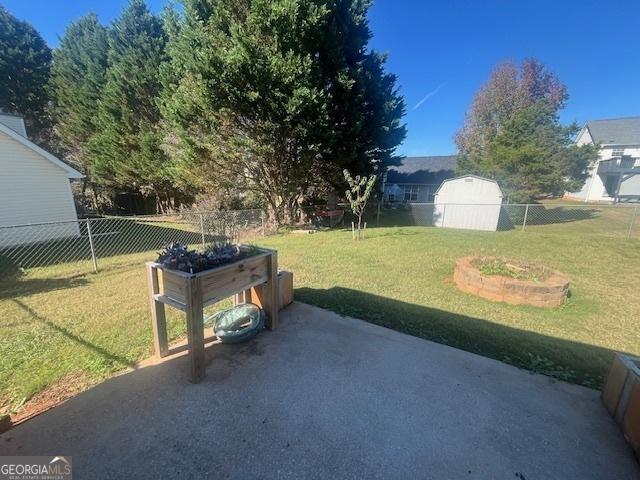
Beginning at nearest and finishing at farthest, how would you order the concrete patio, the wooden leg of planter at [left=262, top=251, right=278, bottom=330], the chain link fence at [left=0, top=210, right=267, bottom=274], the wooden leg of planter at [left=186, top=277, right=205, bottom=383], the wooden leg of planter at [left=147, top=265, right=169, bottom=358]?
the concrete patio, the wooden leg of planter at [left=186, top=277, right=205, bottom=383], the wooden leg of planter at [left=147, top=265, right=169, bottom=358], the wooden leg of planter at [left=262, top=251, right=278, bottom=330], the chain link fence at [left=0, top=210, right=267, bottom=274]

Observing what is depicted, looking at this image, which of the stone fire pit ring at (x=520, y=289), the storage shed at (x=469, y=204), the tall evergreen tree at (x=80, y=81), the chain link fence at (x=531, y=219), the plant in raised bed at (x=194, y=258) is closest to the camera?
the plant in raised bed at (x=194, y=258)

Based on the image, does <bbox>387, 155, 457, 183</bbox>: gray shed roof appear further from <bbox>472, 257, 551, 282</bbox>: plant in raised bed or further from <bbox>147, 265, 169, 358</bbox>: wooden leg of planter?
<bbox>147, 265, 169, 358</bbox>: wooden leg of planter

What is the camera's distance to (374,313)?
3.85 metres

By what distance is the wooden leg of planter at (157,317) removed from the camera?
255cm

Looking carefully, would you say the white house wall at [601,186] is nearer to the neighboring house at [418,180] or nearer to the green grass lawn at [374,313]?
the neighboring house at [418,180]

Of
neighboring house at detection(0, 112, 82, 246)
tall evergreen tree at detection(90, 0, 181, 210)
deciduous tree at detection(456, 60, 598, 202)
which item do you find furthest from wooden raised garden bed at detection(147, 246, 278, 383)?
deciduous tree at detection(456, 60, 598, 202)

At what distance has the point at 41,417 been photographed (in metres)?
2.00

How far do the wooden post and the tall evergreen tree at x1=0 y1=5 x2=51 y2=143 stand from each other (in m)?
27.3

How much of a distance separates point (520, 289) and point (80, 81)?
25.3m

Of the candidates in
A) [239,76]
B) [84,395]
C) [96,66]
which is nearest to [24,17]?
[96,66]

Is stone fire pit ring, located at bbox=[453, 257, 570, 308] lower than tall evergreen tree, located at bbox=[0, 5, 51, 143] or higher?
lower

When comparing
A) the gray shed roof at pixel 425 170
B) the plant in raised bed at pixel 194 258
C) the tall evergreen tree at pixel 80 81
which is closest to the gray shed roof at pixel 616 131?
the gray shed roof at pixel 425 170

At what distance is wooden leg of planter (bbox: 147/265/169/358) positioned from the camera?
255cm

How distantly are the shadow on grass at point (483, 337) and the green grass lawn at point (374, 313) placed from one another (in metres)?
0.01
